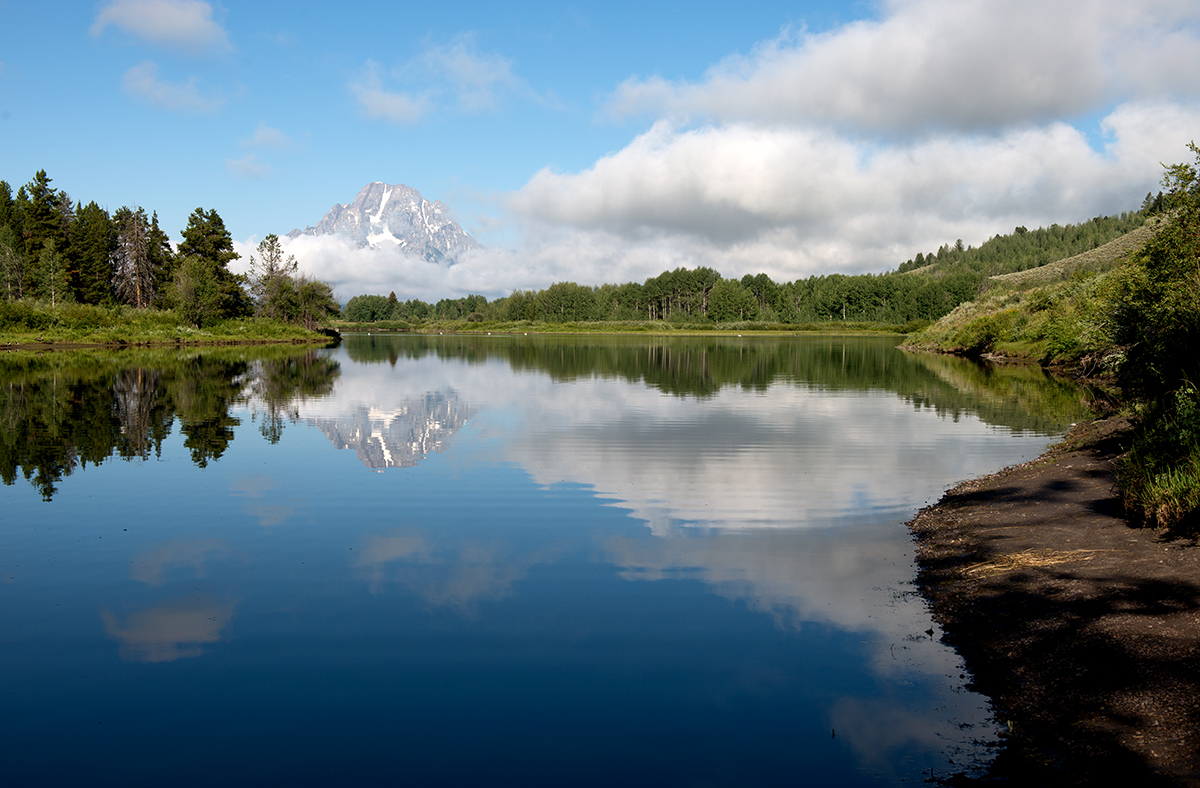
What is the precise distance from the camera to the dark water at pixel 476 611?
23.2ft

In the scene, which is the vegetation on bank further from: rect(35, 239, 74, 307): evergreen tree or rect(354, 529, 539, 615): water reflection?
rect(35, 239, 74, 307): evergreen tree

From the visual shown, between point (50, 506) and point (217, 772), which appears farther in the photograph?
point (50, 506)

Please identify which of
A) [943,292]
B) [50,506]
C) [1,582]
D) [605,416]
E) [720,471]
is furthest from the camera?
[943,292]

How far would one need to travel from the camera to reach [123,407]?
31.0 m

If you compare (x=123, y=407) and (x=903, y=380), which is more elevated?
(x=123, y=407)

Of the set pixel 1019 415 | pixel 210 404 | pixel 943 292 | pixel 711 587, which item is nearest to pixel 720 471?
pixel 711 587

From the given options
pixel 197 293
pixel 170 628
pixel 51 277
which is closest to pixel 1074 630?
pixel 170 628

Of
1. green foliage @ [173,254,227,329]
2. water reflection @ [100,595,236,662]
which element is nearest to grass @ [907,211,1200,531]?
water reflection @ [100,595,236,662]

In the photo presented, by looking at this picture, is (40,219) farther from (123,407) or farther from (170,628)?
(170,628)

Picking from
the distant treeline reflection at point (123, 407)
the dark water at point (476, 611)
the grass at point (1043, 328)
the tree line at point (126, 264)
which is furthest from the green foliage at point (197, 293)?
the grass at point (1043, 328)

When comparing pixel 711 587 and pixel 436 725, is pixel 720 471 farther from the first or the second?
pixel 436 725

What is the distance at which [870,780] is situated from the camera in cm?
667

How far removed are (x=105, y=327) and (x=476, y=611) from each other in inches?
3753

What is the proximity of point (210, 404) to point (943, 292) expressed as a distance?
19763 cm
